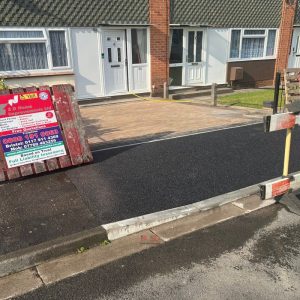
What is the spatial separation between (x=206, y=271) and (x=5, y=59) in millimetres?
10110

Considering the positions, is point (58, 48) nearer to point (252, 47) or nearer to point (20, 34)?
point (20, 34)

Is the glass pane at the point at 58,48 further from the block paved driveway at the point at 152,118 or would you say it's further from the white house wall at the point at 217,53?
the white house wall at the point at 217,53

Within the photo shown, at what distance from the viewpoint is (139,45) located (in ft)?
43.6

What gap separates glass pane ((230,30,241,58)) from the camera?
15781mm

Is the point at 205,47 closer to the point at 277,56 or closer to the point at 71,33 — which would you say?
the point at 277,56

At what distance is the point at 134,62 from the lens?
13266 mm

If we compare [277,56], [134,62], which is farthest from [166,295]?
[277,56]

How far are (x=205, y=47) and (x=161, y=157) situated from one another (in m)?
10.0

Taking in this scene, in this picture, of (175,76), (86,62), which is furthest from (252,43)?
(86,62)

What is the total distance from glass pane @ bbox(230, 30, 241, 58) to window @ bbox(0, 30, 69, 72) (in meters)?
8.12

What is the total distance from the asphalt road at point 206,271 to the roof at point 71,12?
9695 millimetres

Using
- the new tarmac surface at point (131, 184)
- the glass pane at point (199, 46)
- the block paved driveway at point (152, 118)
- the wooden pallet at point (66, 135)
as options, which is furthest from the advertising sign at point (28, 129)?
the glass pane at point (199, 46)

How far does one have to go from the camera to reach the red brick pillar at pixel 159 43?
1309cm

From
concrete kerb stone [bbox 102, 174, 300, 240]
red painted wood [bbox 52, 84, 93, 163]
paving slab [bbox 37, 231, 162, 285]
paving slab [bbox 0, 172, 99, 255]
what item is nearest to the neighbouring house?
red painted wood [bbox 52, 84, 93, 163]
